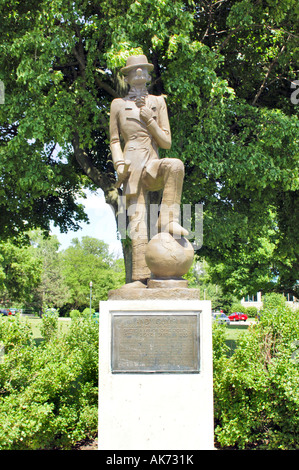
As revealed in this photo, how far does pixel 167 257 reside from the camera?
15.5 feet

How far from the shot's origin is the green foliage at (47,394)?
5184mm

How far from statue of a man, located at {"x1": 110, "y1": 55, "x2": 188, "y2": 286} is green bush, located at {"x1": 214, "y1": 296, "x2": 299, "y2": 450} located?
6.41 feet

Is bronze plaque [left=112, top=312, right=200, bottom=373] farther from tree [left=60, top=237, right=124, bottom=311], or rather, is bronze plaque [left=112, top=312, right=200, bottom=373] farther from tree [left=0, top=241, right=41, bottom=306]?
tree [left=60, top=237, right=124, bottom=311]

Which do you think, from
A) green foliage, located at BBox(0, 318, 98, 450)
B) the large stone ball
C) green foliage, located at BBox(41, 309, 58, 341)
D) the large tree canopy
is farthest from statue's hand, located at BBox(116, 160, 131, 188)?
the large tree canopy

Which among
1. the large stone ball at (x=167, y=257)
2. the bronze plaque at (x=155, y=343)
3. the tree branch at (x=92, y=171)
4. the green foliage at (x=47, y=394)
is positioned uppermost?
the tree branch at (x=92, y=171)

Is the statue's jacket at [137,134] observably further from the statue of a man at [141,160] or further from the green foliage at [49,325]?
the green foliage at [49,325]

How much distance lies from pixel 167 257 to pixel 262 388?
229 cm

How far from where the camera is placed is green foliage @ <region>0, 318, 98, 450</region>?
5.18 meters

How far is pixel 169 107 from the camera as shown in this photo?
1026cm

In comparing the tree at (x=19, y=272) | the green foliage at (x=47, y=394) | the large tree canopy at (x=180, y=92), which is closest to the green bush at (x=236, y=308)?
the tree at (x=19, y=272)

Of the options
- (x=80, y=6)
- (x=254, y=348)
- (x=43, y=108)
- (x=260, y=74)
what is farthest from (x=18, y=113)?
(x=254, y=348)

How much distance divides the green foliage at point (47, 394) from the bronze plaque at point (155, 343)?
1.48 metres

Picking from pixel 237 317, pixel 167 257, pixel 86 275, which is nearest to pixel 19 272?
pixel 86 275

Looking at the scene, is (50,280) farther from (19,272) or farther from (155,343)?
(155,343)
